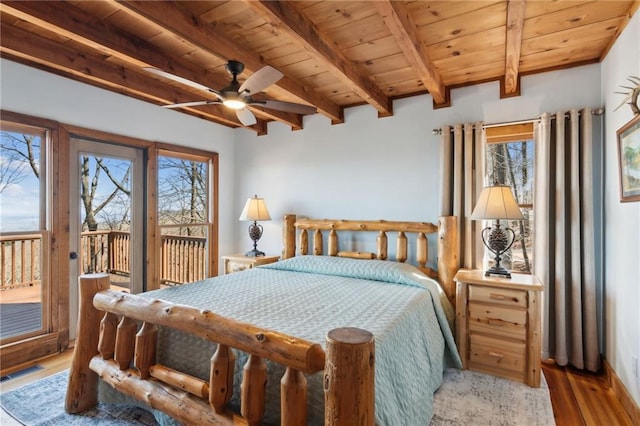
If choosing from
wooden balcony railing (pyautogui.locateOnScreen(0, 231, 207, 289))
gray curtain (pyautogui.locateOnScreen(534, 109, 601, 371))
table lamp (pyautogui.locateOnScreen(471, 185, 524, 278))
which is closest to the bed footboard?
wooden balcony railing (pyautogui.locateOnScreen(0, 231, 207, 289))

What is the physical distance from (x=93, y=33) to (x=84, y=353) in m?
2.06

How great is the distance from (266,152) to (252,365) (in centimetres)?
338

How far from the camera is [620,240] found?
2158mm

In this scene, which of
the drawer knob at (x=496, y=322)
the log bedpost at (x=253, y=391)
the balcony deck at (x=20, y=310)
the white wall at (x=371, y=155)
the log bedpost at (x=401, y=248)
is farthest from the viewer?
the log bedpost at (x=401, y=248)

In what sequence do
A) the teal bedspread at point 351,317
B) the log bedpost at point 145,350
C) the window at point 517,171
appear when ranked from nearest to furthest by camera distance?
the teal bedspread at point 351,317
the log bedpost at point 145,350
the window at point 517,171

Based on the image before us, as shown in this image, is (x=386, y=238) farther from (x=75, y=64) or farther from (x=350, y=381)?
(x=75, y=64)

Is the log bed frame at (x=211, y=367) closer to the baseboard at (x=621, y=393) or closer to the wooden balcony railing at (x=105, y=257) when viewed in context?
the wooden balcony railing at (x=105, y=257)

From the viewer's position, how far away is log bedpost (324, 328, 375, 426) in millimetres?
1039

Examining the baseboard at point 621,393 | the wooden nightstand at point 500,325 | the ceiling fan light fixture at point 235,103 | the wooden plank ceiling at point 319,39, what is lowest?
the baseboard at point 621,393

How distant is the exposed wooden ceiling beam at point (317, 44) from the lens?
182 centimetres

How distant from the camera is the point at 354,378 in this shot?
104 cm

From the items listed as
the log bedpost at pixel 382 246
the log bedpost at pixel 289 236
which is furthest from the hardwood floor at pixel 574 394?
the log bedpost at pixel 289 236

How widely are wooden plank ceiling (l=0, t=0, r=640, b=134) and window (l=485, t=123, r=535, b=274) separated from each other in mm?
378

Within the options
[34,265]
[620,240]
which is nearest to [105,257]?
[34,265]
